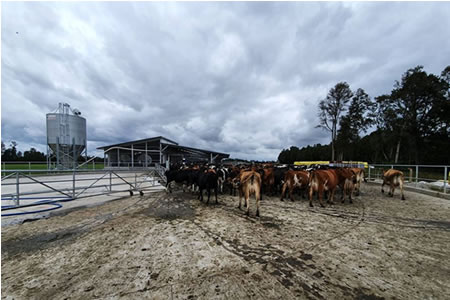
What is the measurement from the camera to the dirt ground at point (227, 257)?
2.21 meters

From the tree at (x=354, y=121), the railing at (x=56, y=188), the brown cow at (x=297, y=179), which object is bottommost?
the railing at (x=56, y=188)

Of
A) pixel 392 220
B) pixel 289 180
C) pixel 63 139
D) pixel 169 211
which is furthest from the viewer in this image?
pixel 63 139

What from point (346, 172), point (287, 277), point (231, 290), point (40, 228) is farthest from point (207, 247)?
point (346, 172)

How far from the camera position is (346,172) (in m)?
7.27

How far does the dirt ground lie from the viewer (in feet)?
7.25

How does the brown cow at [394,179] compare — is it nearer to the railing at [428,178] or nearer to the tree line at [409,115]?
the railing at [428,178]

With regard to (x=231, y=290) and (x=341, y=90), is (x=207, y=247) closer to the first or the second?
(x=231, y=290)

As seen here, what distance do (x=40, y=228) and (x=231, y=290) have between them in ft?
17.2

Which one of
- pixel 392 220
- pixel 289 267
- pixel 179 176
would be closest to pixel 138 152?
pixel 179 176

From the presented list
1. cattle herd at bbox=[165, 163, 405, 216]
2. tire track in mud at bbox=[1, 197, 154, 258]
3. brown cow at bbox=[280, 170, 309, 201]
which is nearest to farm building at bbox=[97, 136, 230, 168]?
cattle herd at bbox=[165, 163, 405, 216]

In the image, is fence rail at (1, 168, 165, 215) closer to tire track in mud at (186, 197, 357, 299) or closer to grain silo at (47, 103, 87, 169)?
tire track in mud at (186, 197, 357, 299)

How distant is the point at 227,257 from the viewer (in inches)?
115

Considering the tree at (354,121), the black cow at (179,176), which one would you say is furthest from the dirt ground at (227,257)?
the tree at (354,121)

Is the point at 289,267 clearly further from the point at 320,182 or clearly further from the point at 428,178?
the point at 428,178
